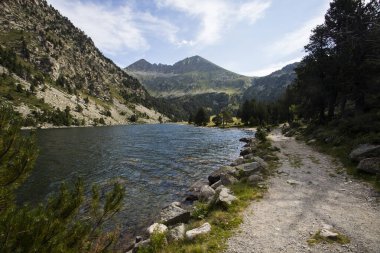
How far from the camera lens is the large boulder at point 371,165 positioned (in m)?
Result: 19.3

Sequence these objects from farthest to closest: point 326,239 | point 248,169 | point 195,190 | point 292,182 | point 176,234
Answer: point 195,190, point 248,169, point 292,182, point 176,234, point 326,239

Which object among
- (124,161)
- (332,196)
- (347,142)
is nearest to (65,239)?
(332,196)

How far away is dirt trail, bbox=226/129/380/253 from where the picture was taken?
10602mm

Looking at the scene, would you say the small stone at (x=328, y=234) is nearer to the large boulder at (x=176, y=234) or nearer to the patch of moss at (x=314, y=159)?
the large boulder at (x=176, y=234)

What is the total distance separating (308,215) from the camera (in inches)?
534

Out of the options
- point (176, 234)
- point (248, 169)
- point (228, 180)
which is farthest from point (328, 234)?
point (248, 169)

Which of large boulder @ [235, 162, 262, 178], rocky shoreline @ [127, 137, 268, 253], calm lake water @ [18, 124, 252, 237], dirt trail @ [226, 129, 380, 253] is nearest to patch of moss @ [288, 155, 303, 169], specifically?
rocky shoreline @ [127, 137, 268, 253]

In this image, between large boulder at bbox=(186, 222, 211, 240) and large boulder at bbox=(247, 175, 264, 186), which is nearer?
large boulder at bbox=(186, 222, 211, 240)

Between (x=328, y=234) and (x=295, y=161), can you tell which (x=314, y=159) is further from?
(x=328, y=234)

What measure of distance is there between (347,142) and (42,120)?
451 ft

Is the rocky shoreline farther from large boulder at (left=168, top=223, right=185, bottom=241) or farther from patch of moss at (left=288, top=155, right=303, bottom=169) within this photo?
patch of moss at (left=288, top=155, right=303, bottom=169)

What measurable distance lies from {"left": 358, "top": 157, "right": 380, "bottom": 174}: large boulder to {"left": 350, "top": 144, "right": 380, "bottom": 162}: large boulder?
4.75 feet

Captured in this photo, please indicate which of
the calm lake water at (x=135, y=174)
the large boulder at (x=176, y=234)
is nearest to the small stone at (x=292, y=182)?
the calm lake water at (x=135, y=174)

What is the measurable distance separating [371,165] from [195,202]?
46.8ft
